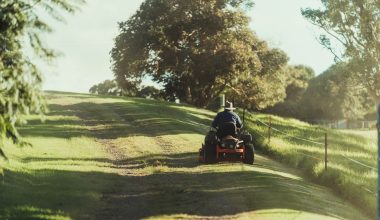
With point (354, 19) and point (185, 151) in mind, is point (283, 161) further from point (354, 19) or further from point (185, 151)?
point (354, 19)

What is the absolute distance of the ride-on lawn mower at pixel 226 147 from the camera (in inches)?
675

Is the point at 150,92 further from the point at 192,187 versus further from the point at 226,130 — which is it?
the point at 192,187

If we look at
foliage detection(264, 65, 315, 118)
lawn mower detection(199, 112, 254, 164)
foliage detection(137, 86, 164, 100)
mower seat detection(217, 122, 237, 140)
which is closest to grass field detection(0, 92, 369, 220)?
lawn mower detection(199, 112, 254, 164)

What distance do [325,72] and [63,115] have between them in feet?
263

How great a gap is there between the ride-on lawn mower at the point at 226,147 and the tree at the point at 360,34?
69.5 ft

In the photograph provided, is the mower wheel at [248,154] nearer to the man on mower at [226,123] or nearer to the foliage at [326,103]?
the man on mower at [226,123]

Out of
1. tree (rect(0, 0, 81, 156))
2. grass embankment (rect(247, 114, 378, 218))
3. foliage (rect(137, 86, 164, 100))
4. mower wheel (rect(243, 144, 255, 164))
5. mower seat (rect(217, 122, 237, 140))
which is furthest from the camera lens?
foliage (rect(137, 86, 164, 100))

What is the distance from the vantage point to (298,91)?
94.7 meters

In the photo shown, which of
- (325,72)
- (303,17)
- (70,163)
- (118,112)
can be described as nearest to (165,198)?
(70,163)

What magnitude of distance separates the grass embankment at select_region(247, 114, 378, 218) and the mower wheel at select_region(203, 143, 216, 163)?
370 centimetres

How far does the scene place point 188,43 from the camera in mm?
45969

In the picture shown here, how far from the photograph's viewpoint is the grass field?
1216cm

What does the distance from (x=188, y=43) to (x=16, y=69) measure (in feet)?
126

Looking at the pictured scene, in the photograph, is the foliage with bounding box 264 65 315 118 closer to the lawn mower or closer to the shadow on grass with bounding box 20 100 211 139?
the shadow on grass with bounding box 20 100 211 139
